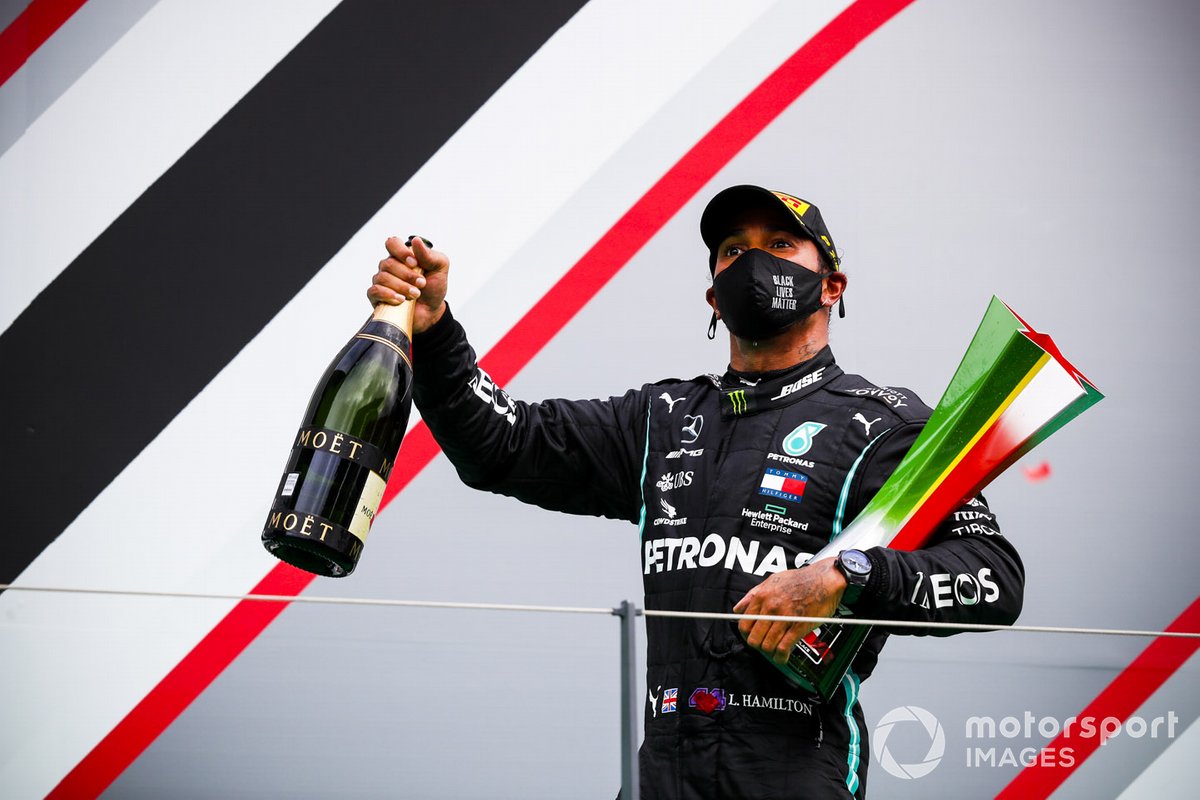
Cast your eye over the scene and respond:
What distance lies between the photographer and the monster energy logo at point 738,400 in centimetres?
141

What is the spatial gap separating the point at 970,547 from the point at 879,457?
144 mm

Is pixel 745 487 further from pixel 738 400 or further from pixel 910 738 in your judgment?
pixel 910 738

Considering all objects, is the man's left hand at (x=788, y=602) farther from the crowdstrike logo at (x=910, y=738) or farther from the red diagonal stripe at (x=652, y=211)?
the red diagonal stripe at (x=652, y=211)

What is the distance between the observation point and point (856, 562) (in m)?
1.14

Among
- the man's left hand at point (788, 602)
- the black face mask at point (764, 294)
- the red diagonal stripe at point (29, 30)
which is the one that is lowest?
the man's left hand at point (788, 602)

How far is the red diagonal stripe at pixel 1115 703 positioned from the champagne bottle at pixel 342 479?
0.62 metres

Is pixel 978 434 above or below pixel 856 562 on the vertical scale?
above

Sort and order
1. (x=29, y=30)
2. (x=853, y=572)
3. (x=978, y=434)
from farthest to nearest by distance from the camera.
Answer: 1. (x=29, y=30)
2. (x=978, y=434)
3. (x=853, y=572)

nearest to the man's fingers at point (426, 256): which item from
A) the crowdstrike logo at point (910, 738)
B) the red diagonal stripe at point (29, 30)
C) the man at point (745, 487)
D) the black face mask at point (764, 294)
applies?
the man at point (745, 487)

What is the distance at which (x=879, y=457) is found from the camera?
1317 mm

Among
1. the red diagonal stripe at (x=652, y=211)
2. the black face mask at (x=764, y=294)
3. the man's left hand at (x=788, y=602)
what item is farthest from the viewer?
the red diagonal stripe at (x=652, y=211)
